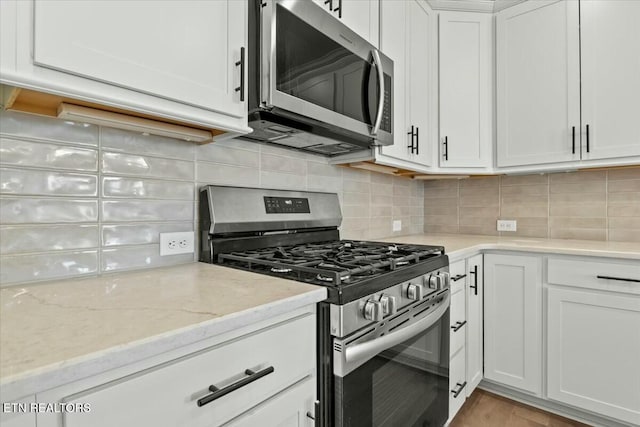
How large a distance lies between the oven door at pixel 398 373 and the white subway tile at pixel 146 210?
2.46 feet

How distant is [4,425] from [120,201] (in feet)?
2.52

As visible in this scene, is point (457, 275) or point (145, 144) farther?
point (457, 275)

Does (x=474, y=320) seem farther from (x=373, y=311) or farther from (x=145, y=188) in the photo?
(x=145, y=188)

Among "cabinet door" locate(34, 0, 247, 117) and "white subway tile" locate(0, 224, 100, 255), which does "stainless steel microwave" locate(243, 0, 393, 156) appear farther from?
"white subway tile" locate(0, 224, 100, 255)

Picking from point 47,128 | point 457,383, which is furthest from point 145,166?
point 457,383

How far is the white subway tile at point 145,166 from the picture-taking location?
1.09 metres

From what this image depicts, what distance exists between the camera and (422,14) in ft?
7.07

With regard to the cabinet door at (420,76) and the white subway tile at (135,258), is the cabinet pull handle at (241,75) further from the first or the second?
the cabinet door at (420,76)

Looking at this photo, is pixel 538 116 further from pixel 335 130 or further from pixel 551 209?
pixel 335 130

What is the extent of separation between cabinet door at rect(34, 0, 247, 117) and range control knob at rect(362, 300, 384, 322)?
703mm

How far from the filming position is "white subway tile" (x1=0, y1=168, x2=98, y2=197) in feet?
2.99

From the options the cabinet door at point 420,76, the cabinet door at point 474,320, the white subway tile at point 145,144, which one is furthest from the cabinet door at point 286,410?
the cabinet door at point 420,76

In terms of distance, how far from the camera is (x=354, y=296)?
932 millimetres

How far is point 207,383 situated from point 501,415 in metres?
1.91
